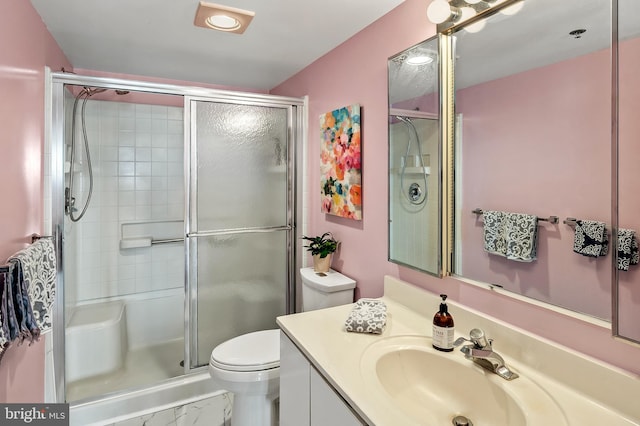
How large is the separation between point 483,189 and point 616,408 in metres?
0.73

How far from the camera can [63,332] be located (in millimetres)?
2049

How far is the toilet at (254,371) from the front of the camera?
5.72 ft

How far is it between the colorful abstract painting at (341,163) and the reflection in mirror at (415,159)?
305 millimetres

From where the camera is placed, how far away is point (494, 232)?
1.26 meters

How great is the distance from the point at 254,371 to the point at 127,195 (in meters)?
2.13

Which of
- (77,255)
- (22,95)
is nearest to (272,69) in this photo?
(22,95)

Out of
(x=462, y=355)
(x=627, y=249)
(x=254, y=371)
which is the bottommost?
(x=254, y=371)

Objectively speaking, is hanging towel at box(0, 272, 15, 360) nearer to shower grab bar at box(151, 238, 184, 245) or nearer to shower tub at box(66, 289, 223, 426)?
shower tub at box(66, 289, 223, 426)

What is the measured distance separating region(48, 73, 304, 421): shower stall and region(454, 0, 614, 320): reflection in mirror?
1.50m

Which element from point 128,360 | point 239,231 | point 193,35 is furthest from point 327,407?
point 128,360

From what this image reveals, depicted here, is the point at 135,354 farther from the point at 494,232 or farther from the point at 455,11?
the point at 455,11

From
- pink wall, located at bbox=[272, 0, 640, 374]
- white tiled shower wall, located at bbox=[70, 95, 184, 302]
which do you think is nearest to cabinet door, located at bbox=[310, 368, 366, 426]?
pink wall, located at bbox=[272, 0, 640, 374]

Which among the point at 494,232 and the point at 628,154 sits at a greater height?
the point at 628,154

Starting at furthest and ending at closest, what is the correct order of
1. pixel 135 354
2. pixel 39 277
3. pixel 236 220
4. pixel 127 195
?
pixel 127 195 → pixel 135 354 → pixel 236 220 → pixel 39 277
